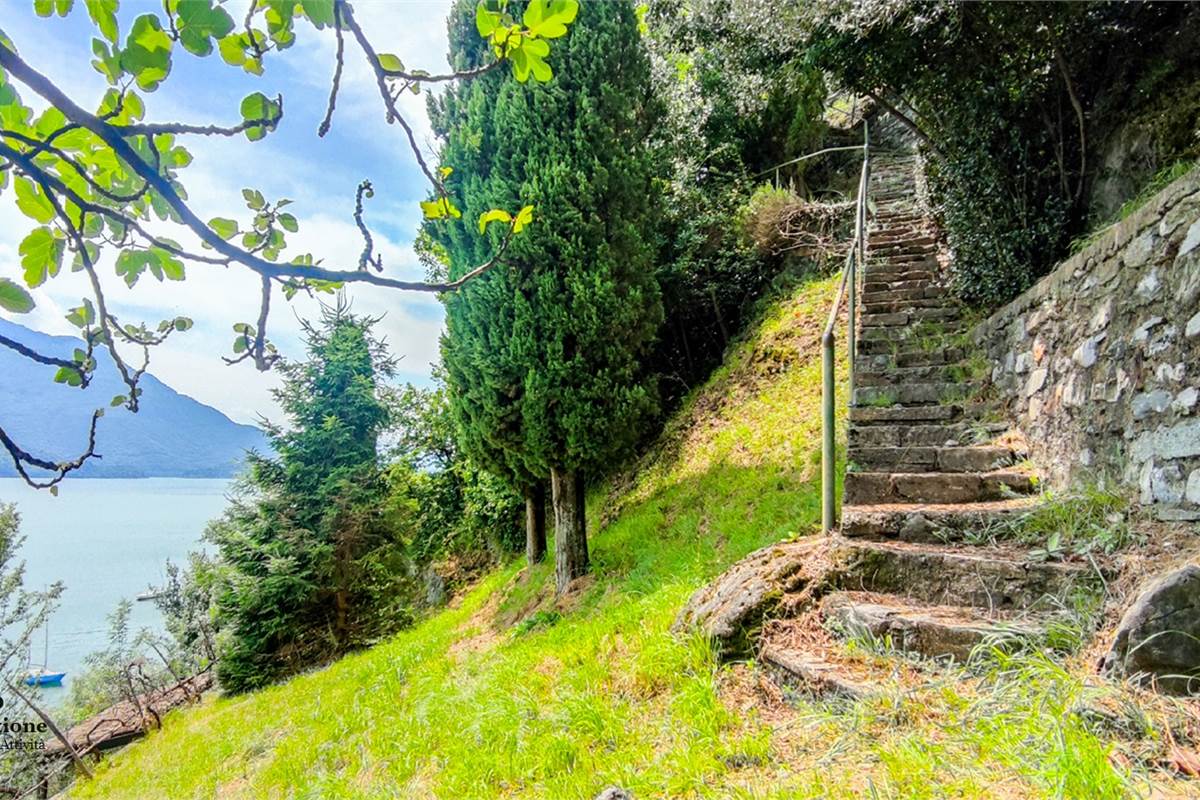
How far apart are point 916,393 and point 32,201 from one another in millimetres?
4745

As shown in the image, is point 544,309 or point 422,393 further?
point 422,393

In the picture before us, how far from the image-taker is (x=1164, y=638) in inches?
64.4

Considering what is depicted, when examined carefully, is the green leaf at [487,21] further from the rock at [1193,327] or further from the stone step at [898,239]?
the stone step at [898,239]

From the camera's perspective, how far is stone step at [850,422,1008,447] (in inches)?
143

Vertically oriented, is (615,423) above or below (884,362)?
below

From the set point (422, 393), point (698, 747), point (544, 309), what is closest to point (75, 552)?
point (422, 393)

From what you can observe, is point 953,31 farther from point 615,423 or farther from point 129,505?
point 129,505

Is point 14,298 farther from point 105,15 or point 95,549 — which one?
point 95,549

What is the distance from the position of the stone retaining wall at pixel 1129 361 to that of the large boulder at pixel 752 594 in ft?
4.32

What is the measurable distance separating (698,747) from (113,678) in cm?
1135

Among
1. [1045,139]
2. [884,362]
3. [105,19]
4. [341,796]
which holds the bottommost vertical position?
[341,796]

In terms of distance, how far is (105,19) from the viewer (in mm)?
725

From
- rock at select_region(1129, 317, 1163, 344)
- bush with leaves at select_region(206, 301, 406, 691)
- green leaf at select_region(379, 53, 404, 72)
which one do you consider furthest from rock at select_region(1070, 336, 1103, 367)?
bush with leaves at select_region(206, 301, 406, 691)

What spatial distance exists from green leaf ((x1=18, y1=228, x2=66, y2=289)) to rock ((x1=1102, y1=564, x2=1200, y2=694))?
281cm
